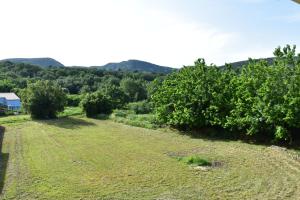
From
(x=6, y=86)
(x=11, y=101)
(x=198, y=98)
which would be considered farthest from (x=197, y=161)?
(x=6, y=86)

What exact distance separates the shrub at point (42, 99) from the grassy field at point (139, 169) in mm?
16971

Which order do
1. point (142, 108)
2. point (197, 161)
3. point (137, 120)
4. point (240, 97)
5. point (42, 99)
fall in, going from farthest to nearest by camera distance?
point (142, 108) < point (42, 99) < point (137, 120) < point (240, 97) < point (197, 161)

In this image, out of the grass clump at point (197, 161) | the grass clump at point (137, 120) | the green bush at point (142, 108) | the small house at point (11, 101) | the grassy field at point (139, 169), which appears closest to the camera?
the grassy field at point (139, 169)

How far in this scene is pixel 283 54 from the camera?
26578 millimetres

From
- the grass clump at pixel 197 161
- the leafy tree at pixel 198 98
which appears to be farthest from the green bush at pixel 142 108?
the grass clump at pixel 197 161

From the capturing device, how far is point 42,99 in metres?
49.1

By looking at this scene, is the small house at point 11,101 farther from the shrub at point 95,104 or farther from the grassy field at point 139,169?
the grassy field at point 139,169

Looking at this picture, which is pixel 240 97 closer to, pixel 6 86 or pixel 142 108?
pixel 142 108

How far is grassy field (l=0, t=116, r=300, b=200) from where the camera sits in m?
15.0

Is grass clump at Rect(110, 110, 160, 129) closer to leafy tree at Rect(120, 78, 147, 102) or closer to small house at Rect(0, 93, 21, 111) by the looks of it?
leafy tree at Rect(120, 78, 147, 102)

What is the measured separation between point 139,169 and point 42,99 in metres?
32.7

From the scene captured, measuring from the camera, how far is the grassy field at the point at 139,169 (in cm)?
1502

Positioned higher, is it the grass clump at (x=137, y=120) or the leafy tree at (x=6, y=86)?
the leafy tree at (x=6, y=86)

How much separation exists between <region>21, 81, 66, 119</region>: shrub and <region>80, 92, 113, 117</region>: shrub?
125 inches
